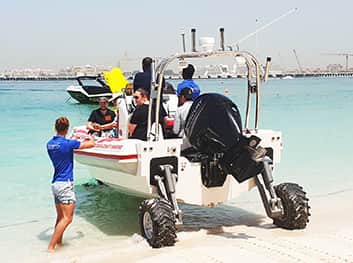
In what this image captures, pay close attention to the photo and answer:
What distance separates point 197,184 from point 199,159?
10.6 inches

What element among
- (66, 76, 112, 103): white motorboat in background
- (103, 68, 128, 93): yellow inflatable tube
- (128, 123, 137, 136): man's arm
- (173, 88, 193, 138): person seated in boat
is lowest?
(66, 76, 112, 103): white motorboat in background

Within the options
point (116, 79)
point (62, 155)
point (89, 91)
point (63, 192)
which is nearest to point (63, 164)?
point (62, 155)

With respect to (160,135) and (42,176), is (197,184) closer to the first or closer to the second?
(160,135)

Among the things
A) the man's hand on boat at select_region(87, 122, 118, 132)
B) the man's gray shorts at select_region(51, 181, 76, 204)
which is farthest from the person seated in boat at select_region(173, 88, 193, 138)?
the man's hand on boat at select_region(87, 122, 118, 132)

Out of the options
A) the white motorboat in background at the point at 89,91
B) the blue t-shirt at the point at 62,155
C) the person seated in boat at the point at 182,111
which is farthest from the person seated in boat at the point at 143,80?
the white motorboat in background at the point at 89,91

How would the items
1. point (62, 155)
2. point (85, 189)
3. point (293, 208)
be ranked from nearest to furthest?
point (62, 155) → point (293, 208) → point (85, 189)

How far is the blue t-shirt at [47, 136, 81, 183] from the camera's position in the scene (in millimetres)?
5656

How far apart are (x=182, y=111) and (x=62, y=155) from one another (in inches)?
63.3

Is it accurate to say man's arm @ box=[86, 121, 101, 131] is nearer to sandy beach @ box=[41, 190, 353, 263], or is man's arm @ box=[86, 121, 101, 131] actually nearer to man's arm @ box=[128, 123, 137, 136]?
man's arm @ box=[128, 123, 137, 136]

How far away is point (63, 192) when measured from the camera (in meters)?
5.77

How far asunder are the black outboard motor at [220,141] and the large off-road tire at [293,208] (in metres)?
0.45

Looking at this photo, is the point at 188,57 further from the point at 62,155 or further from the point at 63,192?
the point at 63,192

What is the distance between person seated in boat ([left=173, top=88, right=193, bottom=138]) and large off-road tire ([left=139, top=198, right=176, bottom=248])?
121 centimetres

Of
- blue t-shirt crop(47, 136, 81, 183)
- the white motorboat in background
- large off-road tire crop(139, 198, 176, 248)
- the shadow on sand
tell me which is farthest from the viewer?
the white motorboat in background
